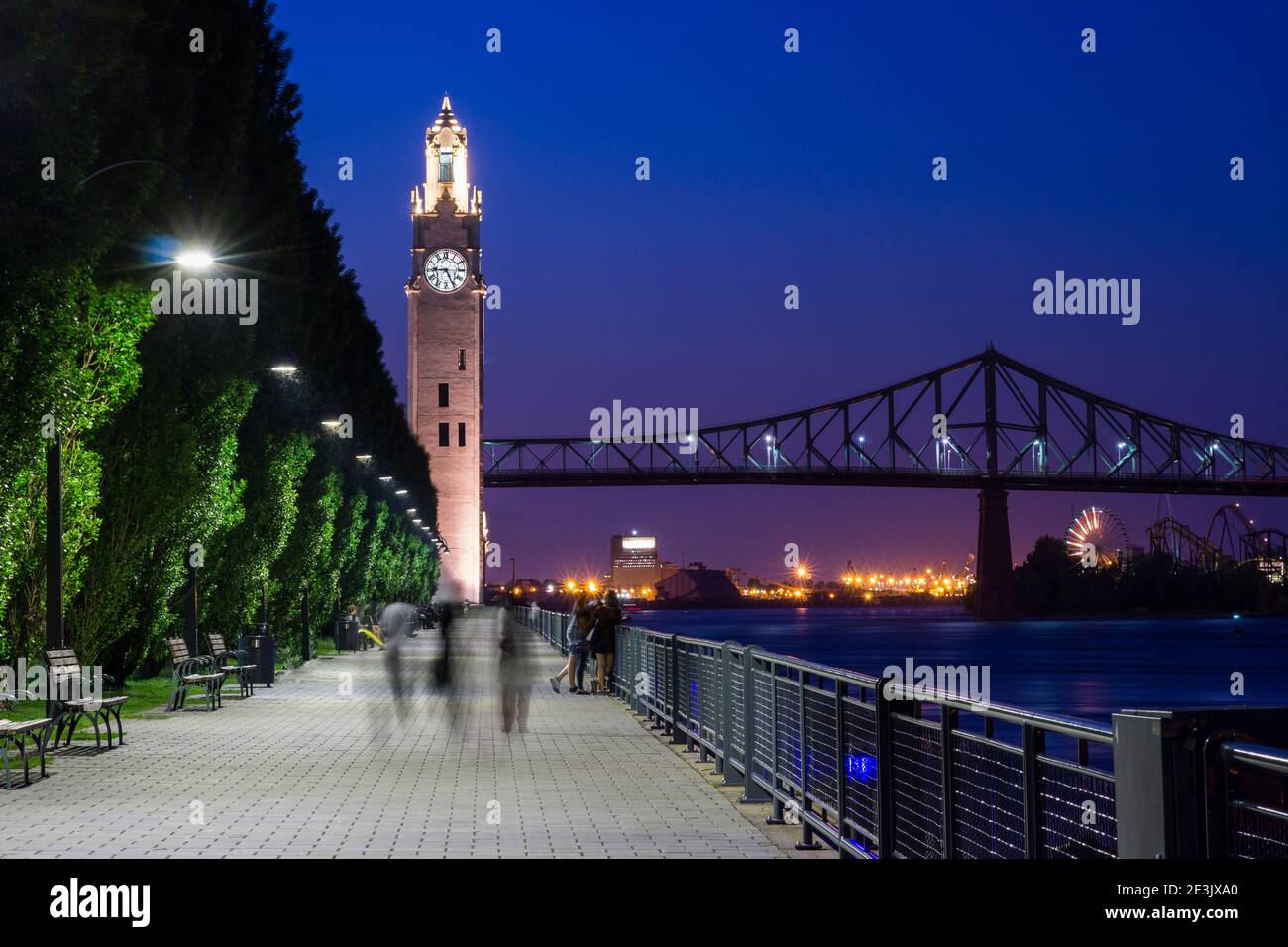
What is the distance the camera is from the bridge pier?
117438mm

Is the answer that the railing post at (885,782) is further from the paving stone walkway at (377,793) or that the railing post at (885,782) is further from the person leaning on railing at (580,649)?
the person leaning on railing at (580,649)

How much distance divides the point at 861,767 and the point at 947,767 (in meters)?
1.80

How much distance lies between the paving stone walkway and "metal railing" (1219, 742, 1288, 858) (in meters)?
5.35

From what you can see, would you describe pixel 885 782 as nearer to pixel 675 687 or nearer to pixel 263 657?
pixel 675 687

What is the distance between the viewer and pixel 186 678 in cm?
2281

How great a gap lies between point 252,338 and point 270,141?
717 centimetres

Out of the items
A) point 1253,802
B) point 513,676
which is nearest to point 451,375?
point 513,676

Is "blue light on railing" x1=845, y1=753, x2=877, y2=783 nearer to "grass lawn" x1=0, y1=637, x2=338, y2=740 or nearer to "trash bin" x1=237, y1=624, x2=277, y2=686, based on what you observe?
"grass lawn" x1=0, y1=637, x2=338, y2=740

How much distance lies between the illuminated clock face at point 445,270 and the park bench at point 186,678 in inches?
3854

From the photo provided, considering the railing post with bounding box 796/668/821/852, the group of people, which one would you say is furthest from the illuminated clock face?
the railing post with bounding box 796/668/821/852
